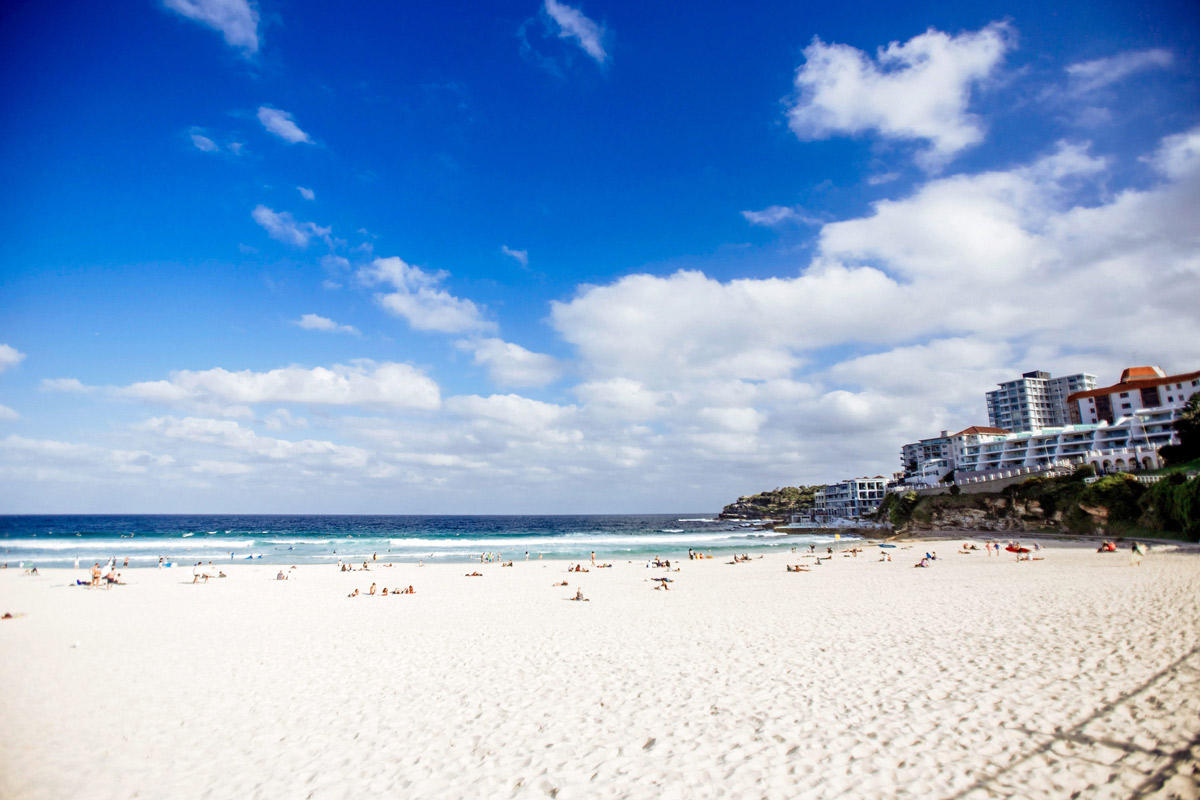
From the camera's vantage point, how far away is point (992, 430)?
108 meters

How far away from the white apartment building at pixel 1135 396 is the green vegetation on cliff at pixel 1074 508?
114 ft

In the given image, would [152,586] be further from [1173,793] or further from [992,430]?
[992,430]

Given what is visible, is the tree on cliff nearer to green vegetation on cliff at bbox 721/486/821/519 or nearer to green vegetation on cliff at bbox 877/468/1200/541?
green vegetation on cliff at bbox 877/468/1200/541

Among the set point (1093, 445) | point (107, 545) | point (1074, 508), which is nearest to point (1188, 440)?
point (1074, 508)

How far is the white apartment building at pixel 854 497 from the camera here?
118m

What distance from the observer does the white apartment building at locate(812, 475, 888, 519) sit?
118000mm

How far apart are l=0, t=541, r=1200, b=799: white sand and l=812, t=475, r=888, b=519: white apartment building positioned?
105682 mm

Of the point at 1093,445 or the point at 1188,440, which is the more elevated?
the point at 1093,445

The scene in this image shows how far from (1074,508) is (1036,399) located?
12862cm

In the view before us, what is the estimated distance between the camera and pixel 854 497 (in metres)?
119

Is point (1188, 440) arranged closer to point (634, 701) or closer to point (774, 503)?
point (634, 701)

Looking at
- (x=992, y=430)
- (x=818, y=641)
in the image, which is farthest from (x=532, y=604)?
(x=992, y=430)

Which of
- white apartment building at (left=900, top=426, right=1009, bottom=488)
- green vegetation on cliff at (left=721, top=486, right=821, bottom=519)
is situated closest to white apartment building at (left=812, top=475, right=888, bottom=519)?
white apartment building at (left=900, top=426, right=1009, bottom=488)

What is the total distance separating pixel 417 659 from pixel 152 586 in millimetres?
27045
